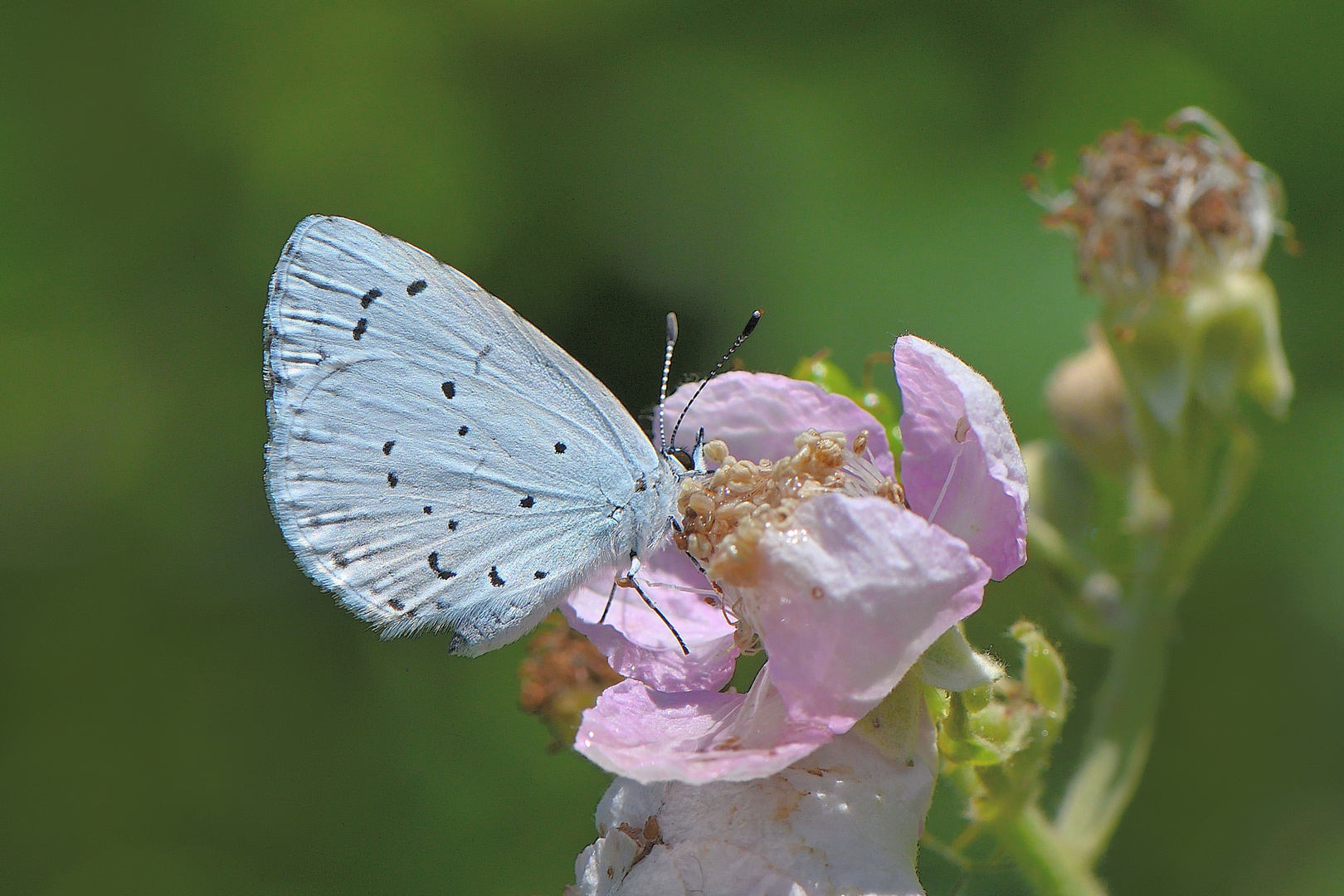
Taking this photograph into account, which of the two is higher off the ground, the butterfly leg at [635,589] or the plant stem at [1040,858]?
A: the butterfly leg at [635,589]

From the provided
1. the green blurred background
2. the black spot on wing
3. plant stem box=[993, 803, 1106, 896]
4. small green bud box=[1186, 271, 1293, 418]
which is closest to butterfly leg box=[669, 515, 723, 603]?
the black spot on wing

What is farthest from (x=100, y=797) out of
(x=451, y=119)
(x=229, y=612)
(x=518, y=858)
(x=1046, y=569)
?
(x=1046, y=569)

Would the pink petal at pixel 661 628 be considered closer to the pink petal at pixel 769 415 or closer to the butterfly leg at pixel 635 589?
the butterfly leg at pixel 635 589

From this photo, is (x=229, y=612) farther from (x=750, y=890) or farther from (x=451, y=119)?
(x=750, y=890)

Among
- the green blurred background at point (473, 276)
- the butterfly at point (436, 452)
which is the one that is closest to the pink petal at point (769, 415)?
the butterfly at point (436, 452)

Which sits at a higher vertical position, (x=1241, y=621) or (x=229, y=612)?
(x=1241, y=621)

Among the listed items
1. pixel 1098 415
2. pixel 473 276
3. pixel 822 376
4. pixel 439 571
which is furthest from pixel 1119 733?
pixel 473 276
